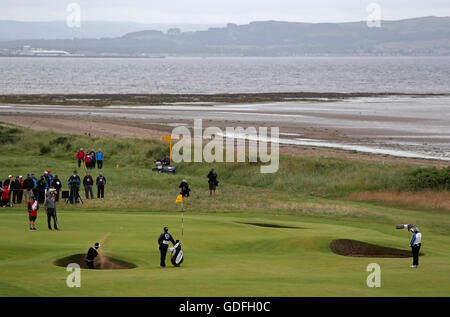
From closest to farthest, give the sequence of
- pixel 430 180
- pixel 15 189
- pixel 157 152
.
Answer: pixel 15 189 → pixel 430 180 → pixel 157 152

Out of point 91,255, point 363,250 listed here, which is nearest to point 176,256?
point 91,255

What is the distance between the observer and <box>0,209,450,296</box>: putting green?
1841 centimetres

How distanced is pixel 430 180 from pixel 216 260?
28.7 metres

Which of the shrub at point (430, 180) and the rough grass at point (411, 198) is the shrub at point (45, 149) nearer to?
the rough grass at point (411, 198)

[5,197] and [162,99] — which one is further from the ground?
[162,99]

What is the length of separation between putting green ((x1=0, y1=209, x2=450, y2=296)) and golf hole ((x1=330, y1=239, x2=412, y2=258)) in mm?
392

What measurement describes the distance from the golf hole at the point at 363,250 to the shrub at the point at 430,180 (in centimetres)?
2172

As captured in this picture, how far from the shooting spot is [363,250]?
2772 centimetres

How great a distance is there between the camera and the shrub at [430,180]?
47.6 m

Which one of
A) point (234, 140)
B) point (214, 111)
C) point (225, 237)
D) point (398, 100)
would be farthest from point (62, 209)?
point (398, 100)

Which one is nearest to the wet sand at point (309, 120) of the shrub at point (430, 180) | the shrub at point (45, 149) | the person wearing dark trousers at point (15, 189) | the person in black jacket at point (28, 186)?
the shrub at point (45, 149)

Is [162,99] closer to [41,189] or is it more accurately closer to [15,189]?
[15,189]
